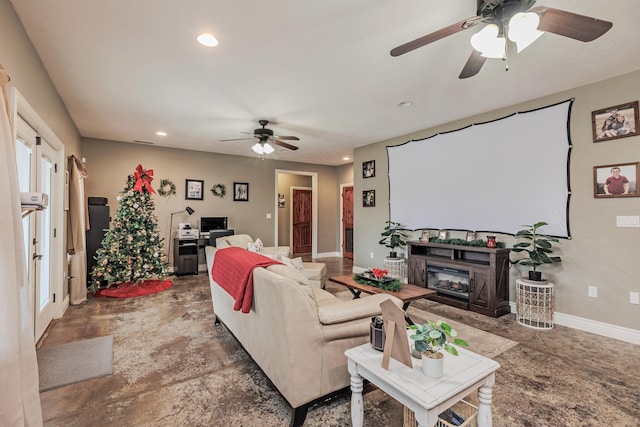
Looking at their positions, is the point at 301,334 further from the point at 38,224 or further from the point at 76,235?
the point at 76,235

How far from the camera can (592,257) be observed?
312 centimetres

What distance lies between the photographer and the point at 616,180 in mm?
2963

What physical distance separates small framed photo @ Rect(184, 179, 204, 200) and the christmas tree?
3.87 feet

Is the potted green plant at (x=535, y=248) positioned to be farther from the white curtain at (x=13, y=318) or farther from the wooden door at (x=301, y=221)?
the wooden door at (x=301, y=221)

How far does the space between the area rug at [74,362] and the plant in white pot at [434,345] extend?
7.92 feet

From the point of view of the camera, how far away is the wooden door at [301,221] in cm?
867

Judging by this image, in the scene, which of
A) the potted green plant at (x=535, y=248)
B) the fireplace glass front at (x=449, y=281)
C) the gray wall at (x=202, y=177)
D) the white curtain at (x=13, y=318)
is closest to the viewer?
the white curtain at (x=13, y=318)

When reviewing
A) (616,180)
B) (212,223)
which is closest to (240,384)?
(616,180)

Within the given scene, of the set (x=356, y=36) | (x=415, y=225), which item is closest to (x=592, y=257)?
(x=415, y=225)

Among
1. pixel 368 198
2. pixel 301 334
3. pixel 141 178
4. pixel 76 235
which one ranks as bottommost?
pixel 301 334

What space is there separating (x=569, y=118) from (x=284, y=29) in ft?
10.7

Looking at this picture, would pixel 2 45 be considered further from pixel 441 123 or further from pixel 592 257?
pixel 592 257

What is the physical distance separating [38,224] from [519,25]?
14.2ft

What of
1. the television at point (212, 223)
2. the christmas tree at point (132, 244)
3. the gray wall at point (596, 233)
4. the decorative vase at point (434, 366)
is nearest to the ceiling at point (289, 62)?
the gray wall at point (596, 233)
